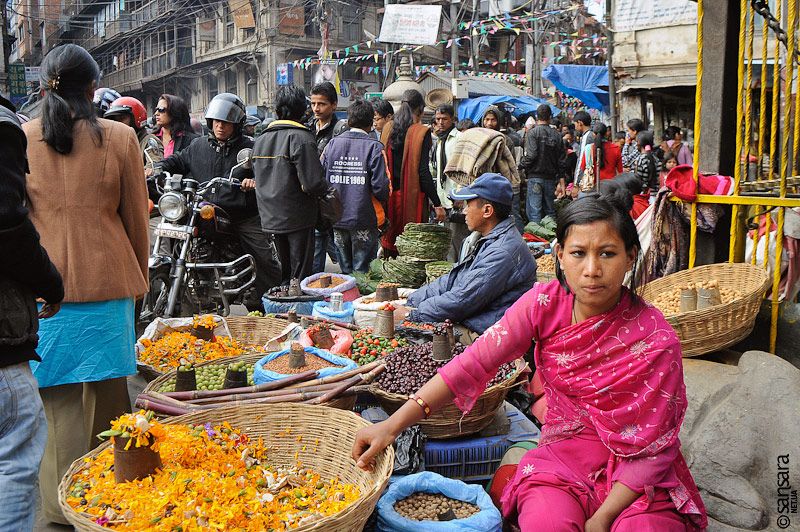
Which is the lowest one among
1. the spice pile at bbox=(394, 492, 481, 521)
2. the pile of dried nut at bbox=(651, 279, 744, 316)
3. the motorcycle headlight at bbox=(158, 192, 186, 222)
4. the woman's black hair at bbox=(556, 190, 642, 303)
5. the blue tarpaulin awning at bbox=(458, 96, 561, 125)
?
the spice pile at bbox=(394, 492, 481, 521)

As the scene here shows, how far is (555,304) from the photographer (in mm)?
2412

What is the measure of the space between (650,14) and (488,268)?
1398 centimetres

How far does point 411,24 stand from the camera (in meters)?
18.5

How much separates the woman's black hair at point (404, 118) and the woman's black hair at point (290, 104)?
1892 mm

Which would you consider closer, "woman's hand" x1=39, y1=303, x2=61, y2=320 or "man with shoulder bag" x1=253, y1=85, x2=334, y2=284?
"woman's hand" x1=39, y1=303, x2=61, y2=320

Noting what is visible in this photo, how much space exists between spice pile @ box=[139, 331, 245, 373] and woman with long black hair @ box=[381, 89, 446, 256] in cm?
380

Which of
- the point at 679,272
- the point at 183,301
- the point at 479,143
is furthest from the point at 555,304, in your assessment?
the point at 479,143

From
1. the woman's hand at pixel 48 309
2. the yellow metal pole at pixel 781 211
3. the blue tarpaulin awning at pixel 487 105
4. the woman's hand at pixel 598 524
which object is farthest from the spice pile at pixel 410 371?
the blue tarpaulin awning at pixel 487 105

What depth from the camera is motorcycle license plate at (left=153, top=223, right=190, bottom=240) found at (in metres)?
5.87

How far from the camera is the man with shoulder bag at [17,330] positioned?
6.89 ft

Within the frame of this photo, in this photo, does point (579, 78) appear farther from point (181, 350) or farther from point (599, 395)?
point (599, 395)

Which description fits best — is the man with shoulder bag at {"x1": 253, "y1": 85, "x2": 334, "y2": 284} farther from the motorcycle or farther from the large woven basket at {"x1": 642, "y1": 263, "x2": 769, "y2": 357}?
the large woven basket at {"x1": 642, "y1": 263, "x2": 769, "y2": 357}

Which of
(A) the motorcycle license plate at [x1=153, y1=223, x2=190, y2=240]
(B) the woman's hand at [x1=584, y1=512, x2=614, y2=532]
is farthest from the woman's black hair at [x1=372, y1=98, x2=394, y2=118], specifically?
(B) the woman's hand at [x1=584, y1=512, x2=614, y2=532]

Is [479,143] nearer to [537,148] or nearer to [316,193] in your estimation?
[316,193]
